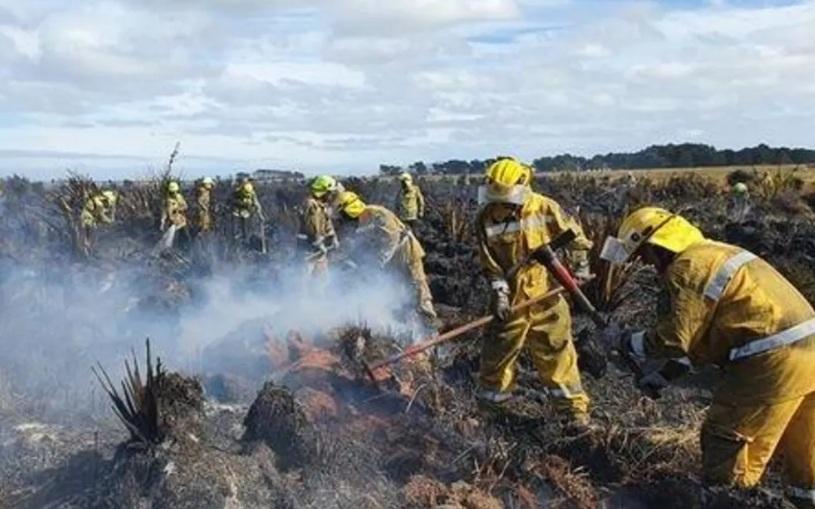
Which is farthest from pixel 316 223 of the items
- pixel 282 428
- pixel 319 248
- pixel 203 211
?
pixel 203 211

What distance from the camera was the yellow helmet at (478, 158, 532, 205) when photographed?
641 centimetres

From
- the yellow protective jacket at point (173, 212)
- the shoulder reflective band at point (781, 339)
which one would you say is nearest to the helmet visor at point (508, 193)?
the shoulder reflective band at point (781, 339)

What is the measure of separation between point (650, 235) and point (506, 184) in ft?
5.89

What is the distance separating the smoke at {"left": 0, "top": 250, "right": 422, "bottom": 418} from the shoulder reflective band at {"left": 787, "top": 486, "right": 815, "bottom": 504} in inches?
181

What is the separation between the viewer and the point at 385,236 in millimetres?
9570

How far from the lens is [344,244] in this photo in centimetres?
1043

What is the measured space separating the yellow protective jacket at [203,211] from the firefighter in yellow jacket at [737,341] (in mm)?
13796

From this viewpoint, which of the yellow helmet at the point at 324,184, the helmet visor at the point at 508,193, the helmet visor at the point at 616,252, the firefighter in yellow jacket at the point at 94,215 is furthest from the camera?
the firefighter in yellow jacket at the point at 94,215

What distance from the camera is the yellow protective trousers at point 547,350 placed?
21.4 feet

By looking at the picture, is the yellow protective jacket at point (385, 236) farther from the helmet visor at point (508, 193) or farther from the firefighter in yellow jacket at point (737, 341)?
the firefighter in yellow jacket at point (737, 341)

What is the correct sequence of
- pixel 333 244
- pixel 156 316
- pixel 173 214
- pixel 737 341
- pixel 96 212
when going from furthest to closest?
pixel 96 212 → pixel 173 214 → pixel 333 244 → pixel 156 316 → pixel 737 341

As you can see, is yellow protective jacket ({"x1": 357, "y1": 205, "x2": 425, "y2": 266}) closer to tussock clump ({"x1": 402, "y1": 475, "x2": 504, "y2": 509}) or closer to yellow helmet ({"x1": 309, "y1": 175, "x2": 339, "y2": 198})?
yellow helmet ({"x1": 309, "y1": 175, "x2": 339, "y2": 198})

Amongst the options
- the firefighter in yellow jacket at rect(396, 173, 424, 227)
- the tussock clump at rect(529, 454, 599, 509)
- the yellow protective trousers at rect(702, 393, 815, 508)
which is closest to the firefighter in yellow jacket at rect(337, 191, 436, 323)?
the tussock clump at rect(529, 454, 599, 509)

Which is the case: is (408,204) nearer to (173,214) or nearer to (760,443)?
(173,214)
